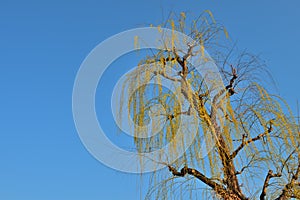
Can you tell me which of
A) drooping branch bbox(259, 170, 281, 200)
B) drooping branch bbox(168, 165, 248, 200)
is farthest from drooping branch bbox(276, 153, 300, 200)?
drooping branch bbox(168, 165, 248, 200)

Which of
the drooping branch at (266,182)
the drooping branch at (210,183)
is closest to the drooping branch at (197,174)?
the drooping branch at (210,183)

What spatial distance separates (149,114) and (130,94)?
6.9 inches

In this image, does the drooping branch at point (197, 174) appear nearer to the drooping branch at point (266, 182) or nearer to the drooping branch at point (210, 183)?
the drooping branch at point (210, 183)

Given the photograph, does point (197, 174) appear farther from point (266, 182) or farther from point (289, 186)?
point (289, 186)

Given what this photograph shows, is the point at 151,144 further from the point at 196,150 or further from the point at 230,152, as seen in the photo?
the point at 230,152

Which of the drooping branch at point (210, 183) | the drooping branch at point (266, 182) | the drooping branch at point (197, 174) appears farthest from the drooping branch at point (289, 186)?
the drooping branch at point (197, 174)

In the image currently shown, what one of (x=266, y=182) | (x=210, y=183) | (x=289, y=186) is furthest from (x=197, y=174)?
(x=289, y=186)

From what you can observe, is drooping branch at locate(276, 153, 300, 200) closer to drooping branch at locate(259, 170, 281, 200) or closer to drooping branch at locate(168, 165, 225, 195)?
drooping branch at locate(259, 170, 281, 200)

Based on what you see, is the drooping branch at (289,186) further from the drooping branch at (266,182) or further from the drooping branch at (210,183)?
the drooping branch at (210,183)

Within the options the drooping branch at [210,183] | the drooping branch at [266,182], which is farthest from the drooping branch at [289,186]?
the drooping branch at [210,183]

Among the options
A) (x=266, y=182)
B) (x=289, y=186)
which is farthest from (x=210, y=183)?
(x=289, y=186)

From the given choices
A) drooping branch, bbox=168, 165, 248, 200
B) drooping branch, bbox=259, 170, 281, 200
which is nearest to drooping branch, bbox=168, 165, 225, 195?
drooping branch, bbox=168, 165, 248, 200

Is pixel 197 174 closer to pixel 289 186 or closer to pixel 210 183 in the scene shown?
pixel 210 183

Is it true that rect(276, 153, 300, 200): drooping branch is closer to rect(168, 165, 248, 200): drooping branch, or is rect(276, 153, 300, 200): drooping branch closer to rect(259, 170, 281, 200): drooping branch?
rect(259, 170, 281, 200): drooping branch
